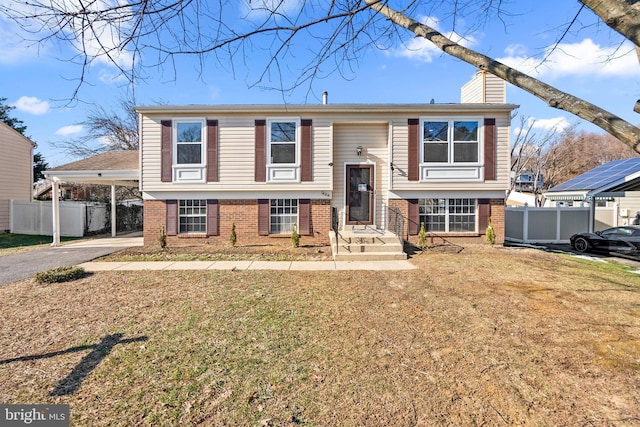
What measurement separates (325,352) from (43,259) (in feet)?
31.6

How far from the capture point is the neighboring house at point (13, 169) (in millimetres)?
15260

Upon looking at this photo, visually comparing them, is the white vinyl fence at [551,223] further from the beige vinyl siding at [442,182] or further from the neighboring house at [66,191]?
the neighboring house at [66,191]

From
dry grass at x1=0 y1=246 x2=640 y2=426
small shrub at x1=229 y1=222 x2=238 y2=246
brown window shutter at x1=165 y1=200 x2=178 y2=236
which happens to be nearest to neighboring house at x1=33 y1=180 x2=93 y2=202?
brown window shutter at x1=165 y1=200 x2=178 y2=236

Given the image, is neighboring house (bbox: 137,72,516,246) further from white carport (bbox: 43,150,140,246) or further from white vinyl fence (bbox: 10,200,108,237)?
white vinyl fence (bbox: 10,200,108,237)

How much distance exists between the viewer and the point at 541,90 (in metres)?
2.32

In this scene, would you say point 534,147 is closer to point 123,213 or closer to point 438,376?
point 438,376

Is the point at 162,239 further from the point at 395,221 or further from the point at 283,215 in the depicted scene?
the point at 395,221

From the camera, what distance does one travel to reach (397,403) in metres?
2.58

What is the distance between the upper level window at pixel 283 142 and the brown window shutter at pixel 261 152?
0.59 ft

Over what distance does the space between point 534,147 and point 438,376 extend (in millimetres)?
28788

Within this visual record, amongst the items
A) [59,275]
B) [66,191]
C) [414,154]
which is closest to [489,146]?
[414,154]

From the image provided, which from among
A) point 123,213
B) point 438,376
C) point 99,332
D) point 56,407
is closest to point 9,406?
point 56,407

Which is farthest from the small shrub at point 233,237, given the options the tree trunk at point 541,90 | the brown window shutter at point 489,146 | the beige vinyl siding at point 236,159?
the brown window shutter at point 489,146

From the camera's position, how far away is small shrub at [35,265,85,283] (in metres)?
6.17
